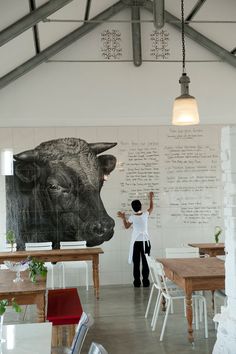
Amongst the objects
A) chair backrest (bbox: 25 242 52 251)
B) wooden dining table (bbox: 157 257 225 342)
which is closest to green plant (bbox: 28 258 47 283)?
wooden dining table (bbox: 157 257 225 342)


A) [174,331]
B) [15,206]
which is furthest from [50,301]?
[15,206]

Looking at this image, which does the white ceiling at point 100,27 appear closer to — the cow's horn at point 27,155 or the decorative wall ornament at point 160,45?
the decorative wall ornament at point 160,45

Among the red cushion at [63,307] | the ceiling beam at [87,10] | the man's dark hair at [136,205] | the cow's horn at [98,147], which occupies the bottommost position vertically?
the red cushion at [63,307]

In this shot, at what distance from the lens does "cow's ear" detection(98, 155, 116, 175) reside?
884 cm

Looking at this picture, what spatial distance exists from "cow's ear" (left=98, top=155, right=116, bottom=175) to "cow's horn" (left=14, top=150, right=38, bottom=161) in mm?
1187

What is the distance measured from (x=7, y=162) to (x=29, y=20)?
2888mm

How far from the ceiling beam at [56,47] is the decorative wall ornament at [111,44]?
296 mm

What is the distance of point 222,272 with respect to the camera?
4.93 metres

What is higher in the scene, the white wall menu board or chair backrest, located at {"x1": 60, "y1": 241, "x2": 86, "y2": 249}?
the white wall menu board

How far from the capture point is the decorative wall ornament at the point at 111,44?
29.1ft

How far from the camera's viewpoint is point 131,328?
5582 mm

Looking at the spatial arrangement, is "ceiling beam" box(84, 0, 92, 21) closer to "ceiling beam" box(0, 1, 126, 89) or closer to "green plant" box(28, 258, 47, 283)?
"ceiling beam" box(0, 1, 126, 89)

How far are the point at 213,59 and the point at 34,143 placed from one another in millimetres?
3755

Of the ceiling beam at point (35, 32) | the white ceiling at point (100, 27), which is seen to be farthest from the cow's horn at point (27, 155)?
the ceiling beam at point (35, 32)
